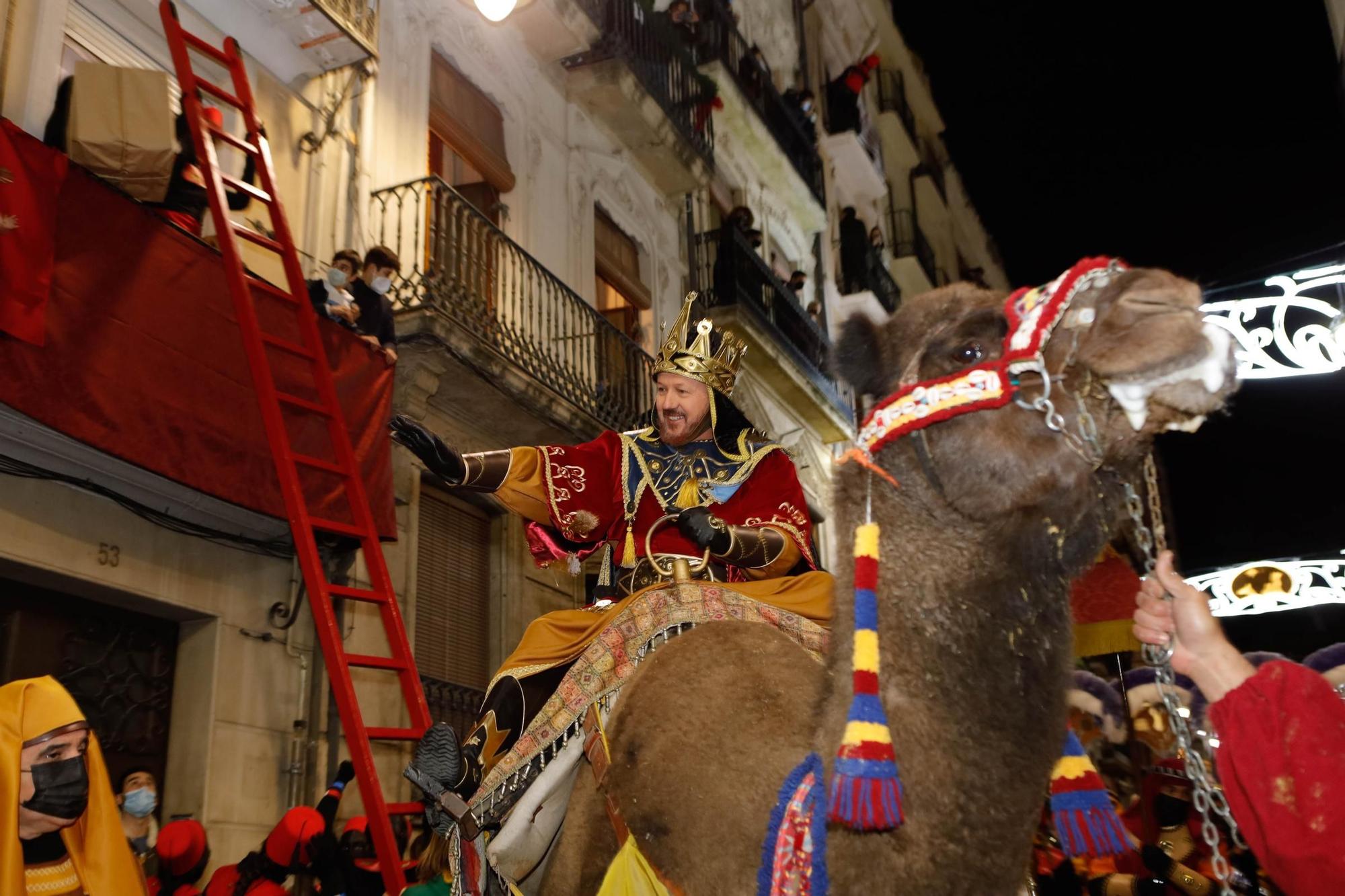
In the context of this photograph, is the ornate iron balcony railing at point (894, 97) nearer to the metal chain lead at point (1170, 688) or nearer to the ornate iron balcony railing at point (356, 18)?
the ornate iron balcony railing at point (356, 18)

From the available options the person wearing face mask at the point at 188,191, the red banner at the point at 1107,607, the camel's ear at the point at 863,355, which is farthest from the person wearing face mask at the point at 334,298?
the camel's ear at the point at 863,355

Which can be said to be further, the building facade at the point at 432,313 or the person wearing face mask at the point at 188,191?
the building facade at the point at 432,313

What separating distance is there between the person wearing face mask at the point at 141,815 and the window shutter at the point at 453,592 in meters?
3.28

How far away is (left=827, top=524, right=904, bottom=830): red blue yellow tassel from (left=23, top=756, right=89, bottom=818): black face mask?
2.39m

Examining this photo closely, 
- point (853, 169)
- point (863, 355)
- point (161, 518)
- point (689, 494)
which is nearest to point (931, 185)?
point (853, 169)

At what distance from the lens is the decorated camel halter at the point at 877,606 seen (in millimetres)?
2277

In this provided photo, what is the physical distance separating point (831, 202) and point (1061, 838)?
820 inches

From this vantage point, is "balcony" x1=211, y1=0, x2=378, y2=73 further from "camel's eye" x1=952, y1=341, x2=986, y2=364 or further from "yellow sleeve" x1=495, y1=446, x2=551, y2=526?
"camel's eye" x1=952, y1=341, x2=986, y2=364

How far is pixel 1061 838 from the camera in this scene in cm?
263

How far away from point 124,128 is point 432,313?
2.94 m

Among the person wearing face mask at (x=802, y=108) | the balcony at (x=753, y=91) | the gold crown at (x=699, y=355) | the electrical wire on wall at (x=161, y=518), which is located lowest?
the gold crown at (x=699, y=355)

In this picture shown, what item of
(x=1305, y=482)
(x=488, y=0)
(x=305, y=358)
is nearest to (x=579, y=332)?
(x=488, y=0)

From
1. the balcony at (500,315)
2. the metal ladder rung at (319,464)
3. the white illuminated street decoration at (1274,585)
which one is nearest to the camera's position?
the metal ladder rung at (319,464)

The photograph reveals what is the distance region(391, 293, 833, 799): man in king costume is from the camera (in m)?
3.74
